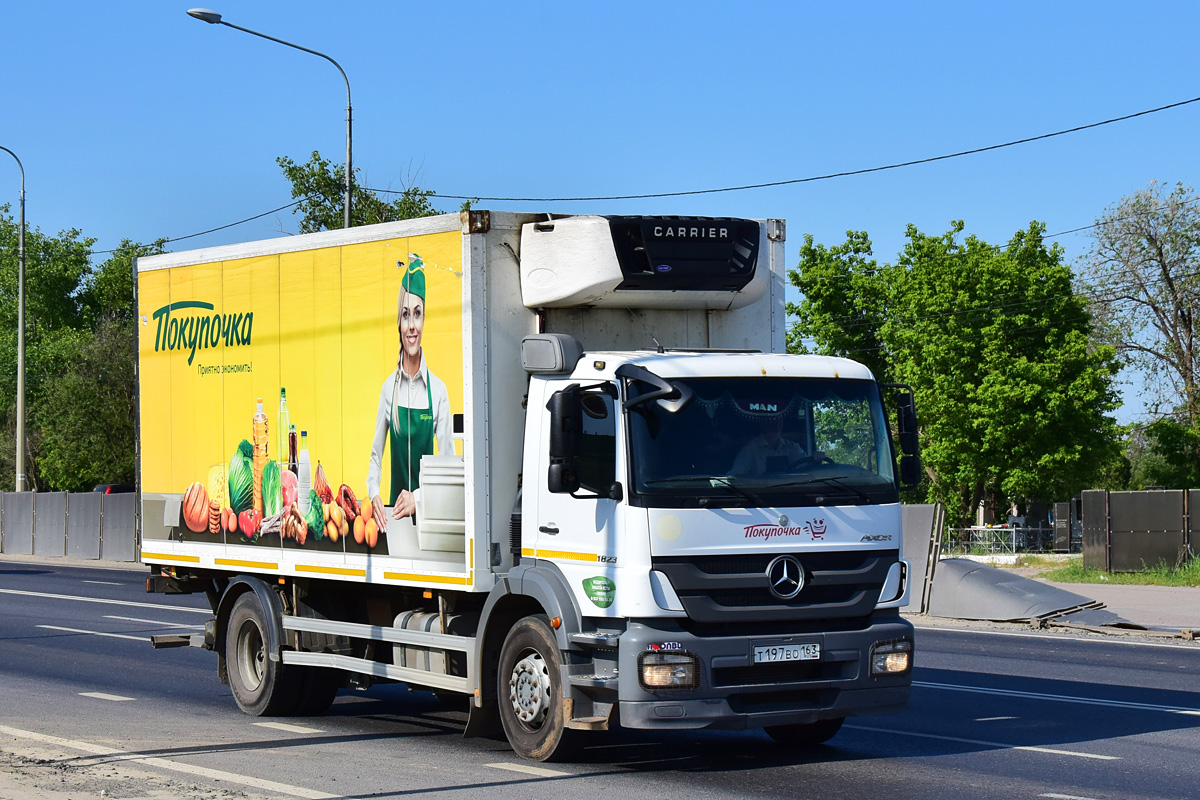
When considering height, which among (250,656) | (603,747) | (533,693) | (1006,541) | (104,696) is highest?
(533,693)

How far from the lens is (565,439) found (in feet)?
28.4

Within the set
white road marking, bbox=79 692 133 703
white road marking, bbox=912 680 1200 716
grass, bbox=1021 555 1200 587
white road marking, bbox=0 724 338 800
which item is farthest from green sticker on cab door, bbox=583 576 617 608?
grass, bbox=1021 555 1200 587

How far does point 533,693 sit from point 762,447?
209 centimetres

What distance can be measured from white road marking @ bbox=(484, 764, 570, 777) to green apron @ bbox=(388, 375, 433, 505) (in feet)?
6.45

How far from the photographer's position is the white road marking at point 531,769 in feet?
29.2

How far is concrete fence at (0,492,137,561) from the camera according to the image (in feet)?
132

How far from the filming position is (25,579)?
3175cm

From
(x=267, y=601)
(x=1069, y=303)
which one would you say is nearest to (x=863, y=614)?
(x=267, y=601)

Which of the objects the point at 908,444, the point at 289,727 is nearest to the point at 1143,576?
the point at 908,444

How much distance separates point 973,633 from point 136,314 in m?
11.7

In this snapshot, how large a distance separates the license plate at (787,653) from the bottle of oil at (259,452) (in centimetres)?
463

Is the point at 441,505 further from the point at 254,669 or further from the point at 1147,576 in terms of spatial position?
the point at 1147,576

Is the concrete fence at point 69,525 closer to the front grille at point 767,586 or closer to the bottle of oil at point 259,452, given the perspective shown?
the bottle of oil at point 259,452

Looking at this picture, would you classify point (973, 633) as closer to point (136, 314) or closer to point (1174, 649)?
point (1174, 649)
